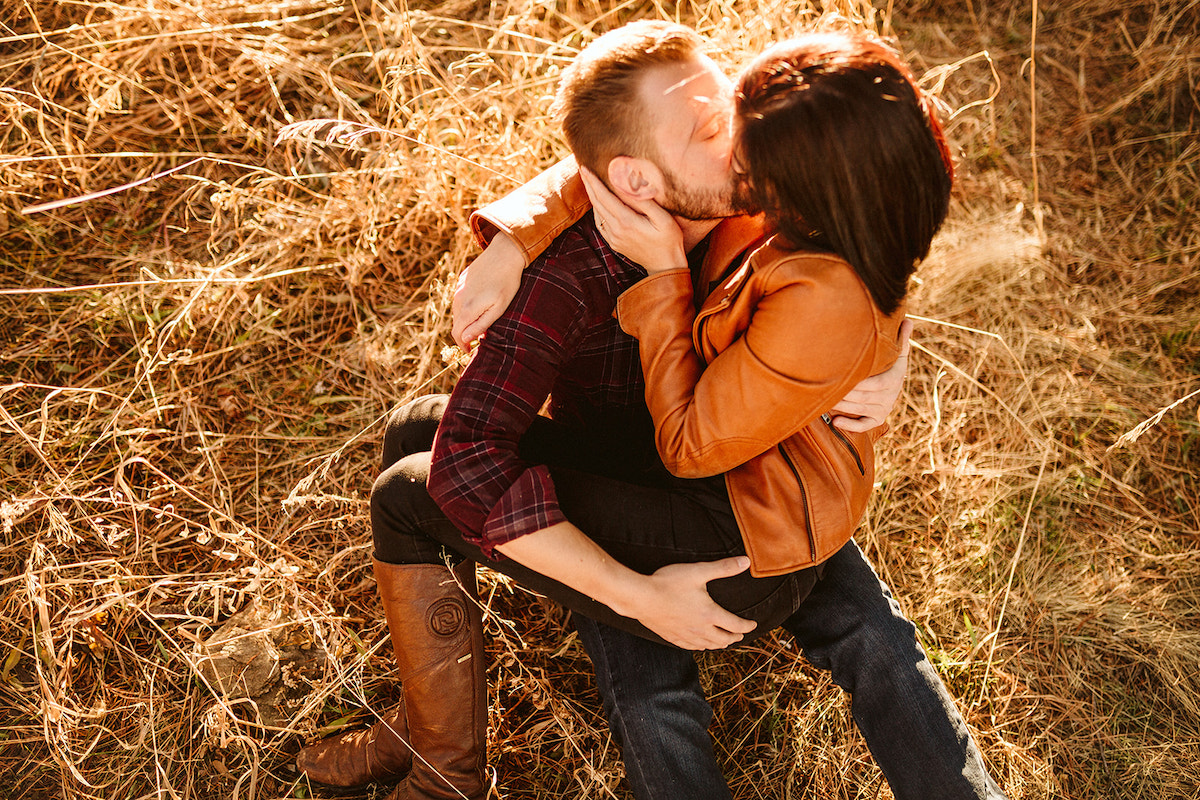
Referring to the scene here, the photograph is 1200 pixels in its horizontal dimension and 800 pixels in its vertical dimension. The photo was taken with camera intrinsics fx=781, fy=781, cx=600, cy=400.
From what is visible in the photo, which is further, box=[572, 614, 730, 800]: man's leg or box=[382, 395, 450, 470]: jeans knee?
box=[382, 395, 450, 470]: jeans knee

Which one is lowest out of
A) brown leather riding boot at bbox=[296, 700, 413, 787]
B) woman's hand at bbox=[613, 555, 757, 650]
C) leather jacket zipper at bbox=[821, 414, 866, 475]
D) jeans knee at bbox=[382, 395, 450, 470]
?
brown leather riding boot at bbox=[296, 700, 413, 787]

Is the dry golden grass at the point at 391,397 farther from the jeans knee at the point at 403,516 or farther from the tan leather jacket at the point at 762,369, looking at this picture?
the tan leather jacket at the point at 762,369

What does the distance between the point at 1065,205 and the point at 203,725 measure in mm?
3877

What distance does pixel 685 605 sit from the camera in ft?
6.07

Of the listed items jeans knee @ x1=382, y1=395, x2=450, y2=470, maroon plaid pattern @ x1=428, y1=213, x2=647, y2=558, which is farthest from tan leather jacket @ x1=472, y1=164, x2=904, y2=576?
jeans knee @ x1=382, y1=395, x2=450, y2=470

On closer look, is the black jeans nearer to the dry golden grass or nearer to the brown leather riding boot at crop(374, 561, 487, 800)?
the brown leather riding boot at crop(374, 561, 487, 800)

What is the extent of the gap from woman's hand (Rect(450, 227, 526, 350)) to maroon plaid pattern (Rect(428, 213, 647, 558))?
25 mm

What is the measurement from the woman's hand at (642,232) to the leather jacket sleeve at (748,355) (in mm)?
43

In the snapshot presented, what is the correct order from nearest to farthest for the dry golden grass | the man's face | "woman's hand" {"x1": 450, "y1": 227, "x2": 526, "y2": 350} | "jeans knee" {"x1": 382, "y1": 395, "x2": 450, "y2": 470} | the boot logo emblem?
the man's face < "woman's hand" {"x1": 450, "y1": 227, "x2": 526, "y2": 350} < the boot logo emblem < "jeans knee" {"x1": 382, "y1": 395, "x2": 450, "y2": 470} < the dry golden grass

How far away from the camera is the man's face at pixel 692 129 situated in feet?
5.87

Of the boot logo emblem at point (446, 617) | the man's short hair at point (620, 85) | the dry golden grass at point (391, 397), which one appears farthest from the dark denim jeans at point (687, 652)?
the man's short hair at point (620, 85)

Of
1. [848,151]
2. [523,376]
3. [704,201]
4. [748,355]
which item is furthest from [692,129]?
[523,376]

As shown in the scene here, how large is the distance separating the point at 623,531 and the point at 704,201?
81 cm

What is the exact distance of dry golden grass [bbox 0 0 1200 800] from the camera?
247 centimetres
